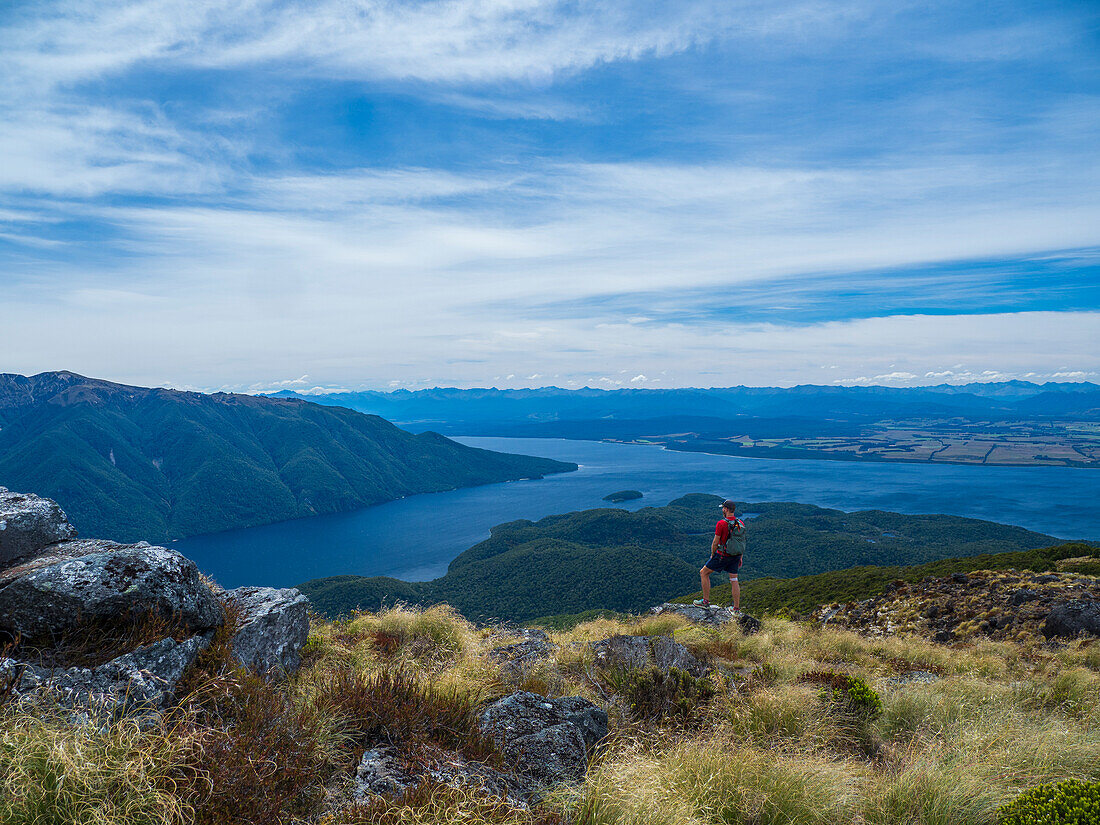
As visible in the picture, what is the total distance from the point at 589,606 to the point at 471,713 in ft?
345

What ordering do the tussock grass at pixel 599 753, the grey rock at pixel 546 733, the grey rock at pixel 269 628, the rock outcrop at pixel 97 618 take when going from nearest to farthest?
the tussock grass at pixel 599 753, the rock outcrop at pixel 97 618, the grey rock at pixel 546 733, the grey rock at pixel 269 628

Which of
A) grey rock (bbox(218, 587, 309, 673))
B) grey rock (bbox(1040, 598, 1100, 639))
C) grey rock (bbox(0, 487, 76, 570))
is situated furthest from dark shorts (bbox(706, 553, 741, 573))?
grey rock (bbox(0, 487, 76, 570))

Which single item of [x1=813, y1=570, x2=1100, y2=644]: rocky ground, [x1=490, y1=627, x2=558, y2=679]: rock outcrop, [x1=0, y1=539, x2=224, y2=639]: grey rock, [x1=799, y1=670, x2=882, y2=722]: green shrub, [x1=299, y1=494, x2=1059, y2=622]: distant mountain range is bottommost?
[x1=299, y1=494, x2=1059, y2=622]: distant mountain range

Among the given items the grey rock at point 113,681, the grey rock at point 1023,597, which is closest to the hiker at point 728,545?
the grey rock at point 1023,597

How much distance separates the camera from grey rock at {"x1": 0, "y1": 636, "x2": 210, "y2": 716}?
390 centimetres

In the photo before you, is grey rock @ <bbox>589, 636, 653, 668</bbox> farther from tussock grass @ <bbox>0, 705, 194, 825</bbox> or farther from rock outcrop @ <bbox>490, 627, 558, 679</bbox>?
tussock grass @ <bbox>0, 705, 194, 825</bbox>

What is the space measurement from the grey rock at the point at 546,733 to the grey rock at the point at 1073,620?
1312cm

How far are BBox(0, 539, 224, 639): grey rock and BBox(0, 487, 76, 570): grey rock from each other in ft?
2.37

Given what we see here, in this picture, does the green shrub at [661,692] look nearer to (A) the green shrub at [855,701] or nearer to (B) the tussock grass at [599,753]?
(B) the tussock grass at [599,753]

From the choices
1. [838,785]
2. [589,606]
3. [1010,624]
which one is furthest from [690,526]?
[838,785]

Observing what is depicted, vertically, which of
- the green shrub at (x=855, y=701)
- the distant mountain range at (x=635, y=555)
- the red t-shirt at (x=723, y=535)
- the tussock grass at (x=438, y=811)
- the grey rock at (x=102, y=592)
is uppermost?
the grey rock at (x=102, y=592)

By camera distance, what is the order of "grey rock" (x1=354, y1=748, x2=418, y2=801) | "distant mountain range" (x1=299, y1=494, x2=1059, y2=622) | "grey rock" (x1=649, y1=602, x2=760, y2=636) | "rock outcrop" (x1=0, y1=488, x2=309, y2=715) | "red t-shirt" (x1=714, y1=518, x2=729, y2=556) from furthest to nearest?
"distant mountain range" (x1=299, y1=494, x2=1059, y2=622)
"red t-shirt" (x1=714, y1=518, x2=729, y2=556)
"grey rock" (x1=649, y1=602, x2=760, y2=636)
"rock outcrop" (x1=0, y1=488, x2=309, y2=715)
"grey rock" (x1=354, y1=748, x2=418, y2=801)

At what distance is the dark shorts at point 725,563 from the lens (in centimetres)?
1327

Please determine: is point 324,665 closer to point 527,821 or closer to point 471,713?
point 471,713
